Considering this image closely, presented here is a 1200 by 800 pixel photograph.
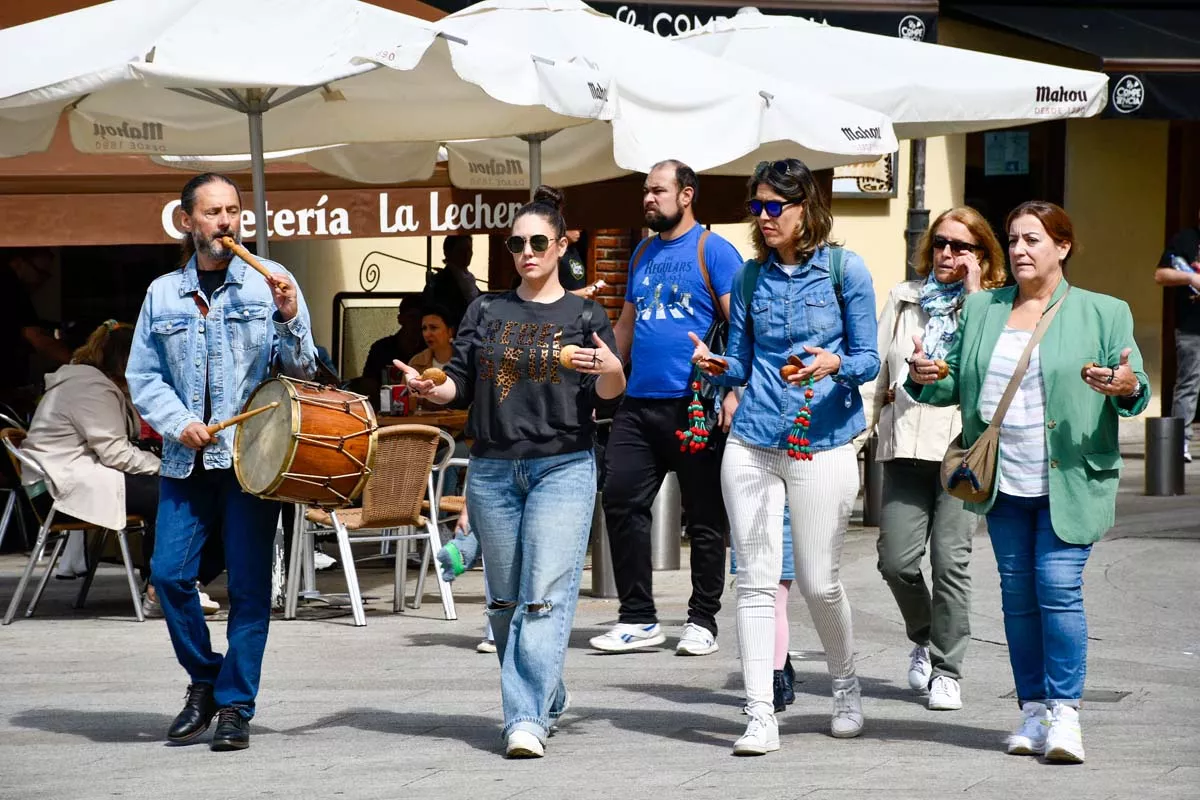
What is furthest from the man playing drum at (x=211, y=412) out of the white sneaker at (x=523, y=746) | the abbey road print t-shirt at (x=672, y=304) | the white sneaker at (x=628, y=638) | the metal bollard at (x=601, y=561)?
the metal bollard at (x=601, y=561)

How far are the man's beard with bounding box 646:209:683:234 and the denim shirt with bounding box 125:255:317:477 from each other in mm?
1942

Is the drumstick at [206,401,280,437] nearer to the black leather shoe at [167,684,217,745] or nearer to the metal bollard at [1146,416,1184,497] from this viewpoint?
the black leather shoe at [167,684,217,745]

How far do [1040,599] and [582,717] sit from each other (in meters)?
1.75

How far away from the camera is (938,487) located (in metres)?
7.16

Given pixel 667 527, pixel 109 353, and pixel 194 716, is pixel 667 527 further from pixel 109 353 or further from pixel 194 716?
pixel 194 716

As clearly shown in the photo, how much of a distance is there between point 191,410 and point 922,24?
35.8 feet

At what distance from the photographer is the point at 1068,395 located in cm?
614

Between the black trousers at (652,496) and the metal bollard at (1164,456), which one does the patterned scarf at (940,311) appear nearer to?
the black trousers at (652,496)

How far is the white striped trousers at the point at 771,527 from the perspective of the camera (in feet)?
20.9

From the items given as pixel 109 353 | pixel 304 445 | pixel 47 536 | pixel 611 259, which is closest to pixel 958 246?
pixel 304 445

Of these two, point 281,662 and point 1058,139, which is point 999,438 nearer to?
point 281,662

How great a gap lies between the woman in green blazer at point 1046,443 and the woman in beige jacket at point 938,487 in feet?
2.28

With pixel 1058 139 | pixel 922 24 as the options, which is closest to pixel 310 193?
pixel 922 24

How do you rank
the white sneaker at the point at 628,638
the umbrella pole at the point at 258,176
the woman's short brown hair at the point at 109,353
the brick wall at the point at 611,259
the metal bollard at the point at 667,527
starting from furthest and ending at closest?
the brick wall at the point at 611,259
the metal bollard at the point at 667,527
the woman's short brown hair at the point at 109,353
the umbrella pole at the point at 258,176
the white sneaker at the point at 628,638
